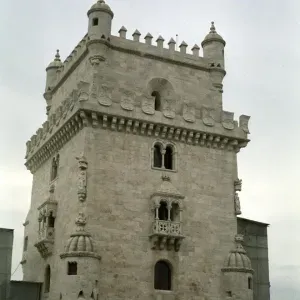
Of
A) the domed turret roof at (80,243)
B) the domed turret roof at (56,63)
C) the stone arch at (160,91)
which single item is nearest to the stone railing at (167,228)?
the domed turret roof at (80,243)

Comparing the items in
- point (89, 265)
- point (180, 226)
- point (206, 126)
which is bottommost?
point (89, 265)

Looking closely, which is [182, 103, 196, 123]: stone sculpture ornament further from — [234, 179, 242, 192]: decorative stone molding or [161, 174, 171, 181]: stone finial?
[234, 179, 242, 192]: decorative stone molding

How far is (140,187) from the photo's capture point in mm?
32031

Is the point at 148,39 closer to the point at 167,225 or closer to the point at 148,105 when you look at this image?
the point at 148,105

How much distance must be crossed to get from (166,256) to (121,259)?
A: 2.59 m

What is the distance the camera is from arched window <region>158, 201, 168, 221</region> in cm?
3200

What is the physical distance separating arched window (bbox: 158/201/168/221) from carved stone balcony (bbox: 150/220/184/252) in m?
0.67

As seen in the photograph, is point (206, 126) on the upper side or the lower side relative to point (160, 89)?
lower

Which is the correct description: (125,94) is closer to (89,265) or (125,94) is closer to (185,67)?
(185,67)

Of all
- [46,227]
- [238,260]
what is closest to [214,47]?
[238,260]

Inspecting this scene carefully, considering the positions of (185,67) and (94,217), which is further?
(185,67)

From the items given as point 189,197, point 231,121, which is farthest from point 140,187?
point 231,121

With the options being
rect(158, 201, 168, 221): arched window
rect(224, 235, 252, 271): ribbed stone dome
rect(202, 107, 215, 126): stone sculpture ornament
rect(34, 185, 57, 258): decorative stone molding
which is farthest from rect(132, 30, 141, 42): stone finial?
rect(224, 235, 252, 271): ribbed stone dome

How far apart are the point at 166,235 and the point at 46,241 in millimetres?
7023
